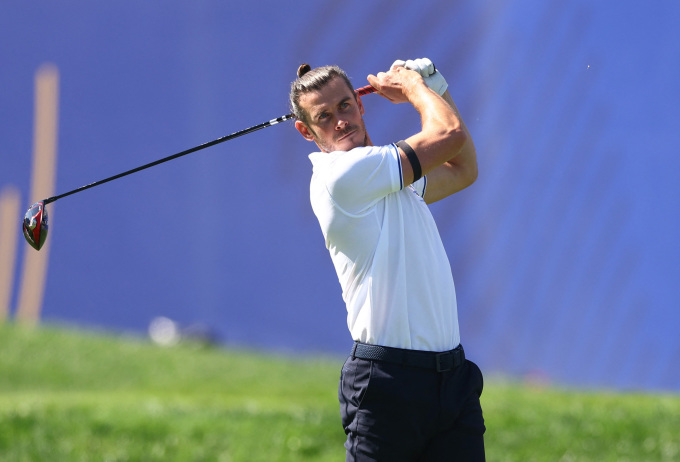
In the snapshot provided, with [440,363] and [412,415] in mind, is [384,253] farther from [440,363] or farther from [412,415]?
[412,415]

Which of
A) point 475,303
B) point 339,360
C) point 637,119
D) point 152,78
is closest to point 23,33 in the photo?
point 152,78

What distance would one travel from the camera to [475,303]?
9.80 meters

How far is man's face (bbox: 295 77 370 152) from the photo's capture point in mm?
3426

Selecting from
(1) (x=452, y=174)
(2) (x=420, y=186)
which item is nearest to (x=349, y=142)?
(2) (x=420, y=186)

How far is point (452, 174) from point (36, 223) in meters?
1.76

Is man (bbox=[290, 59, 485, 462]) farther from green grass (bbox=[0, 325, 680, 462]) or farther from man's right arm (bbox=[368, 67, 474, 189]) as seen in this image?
green grass (bbox=[0, 325, 680, 462])

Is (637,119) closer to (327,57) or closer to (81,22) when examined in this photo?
(327,57)

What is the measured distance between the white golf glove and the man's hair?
258 mm

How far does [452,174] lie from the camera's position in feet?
12.5

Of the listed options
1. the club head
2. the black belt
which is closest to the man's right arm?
the black belt

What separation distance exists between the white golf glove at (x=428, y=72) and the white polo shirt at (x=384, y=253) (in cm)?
49

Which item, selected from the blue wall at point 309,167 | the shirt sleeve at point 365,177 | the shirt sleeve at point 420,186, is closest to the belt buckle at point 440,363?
the shirt sleeve at point 365,177

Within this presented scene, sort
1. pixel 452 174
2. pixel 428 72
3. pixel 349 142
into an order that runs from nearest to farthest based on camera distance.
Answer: pixel 349 142
pixel 428 72
pixel 452 174

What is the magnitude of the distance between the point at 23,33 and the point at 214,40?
7.63 ft
